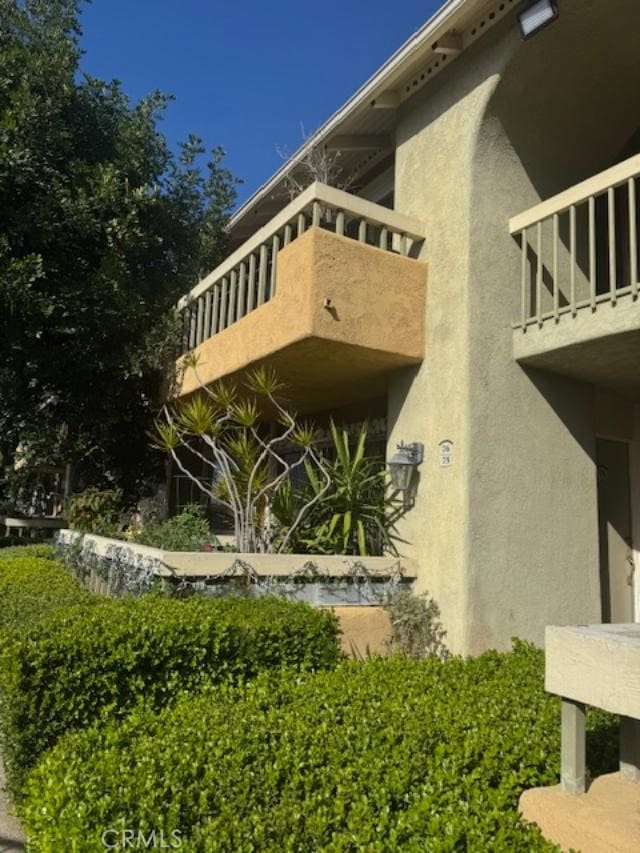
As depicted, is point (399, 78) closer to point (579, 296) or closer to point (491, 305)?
point (491, 305)

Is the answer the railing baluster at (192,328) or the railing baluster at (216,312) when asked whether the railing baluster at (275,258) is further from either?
the railing baluster at (192,328)

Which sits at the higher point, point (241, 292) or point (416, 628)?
point (241, 292)

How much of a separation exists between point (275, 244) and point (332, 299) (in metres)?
1.37

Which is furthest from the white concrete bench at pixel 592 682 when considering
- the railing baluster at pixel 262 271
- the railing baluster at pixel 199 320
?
the railing baluster at pixel 199 320

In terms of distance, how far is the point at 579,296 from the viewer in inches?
287

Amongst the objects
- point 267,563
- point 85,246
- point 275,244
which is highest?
point 85,246

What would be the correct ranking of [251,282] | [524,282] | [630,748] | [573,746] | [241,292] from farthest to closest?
[241,292] < [251,282] < [524,282] < [630,748] < [573,746]

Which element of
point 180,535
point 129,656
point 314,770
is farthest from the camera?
point 180,535

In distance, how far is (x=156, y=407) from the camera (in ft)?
Answer: 34.0

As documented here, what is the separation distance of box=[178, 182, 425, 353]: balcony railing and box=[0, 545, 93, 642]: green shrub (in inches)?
133

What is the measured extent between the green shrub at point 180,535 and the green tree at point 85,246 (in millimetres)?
2459

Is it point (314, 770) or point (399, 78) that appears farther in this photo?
point (399, 78)

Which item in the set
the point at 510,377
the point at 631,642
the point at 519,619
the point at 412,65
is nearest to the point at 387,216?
the point at 412,65

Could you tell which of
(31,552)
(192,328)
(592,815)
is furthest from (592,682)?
(31,552)
